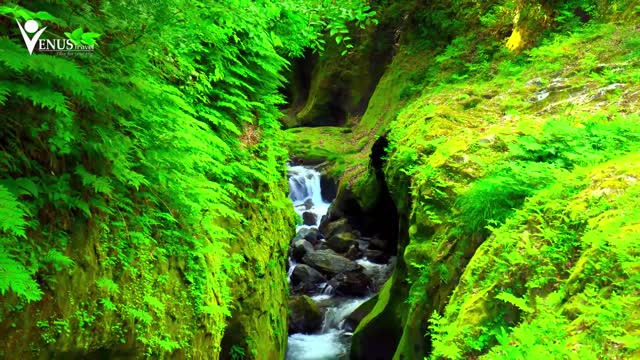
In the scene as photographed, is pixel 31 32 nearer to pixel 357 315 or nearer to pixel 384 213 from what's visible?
pixel 357 315

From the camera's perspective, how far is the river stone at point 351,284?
13391mm

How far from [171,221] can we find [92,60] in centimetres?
183

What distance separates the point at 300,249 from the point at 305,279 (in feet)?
5.83

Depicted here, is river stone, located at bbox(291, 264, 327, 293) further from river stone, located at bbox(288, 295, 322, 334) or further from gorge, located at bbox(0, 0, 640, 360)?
gorge, located at bbox(0, 0, 640, 360)

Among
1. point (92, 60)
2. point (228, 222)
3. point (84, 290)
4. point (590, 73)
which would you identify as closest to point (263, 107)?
point (228, 222)

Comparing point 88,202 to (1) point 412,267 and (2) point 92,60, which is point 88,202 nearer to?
(2) point 92,60

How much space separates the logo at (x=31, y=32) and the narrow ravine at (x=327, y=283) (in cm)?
901

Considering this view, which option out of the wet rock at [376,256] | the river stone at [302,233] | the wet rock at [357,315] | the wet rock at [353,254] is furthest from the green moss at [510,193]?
the river stone at [302,233]

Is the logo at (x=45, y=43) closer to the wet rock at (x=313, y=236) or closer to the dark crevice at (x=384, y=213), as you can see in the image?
the dark crevice at (x=384, y=213)

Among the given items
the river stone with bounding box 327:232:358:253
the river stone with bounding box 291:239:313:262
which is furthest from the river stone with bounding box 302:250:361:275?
the river stone with bounding box 327:232:358:253

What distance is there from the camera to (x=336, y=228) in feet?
56.1

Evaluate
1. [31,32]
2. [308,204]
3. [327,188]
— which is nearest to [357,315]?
[308,204]

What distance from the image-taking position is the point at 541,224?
4391mm

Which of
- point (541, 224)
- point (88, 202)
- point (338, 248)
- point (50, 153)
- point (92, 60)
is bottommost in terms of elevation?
point (338, 248)
